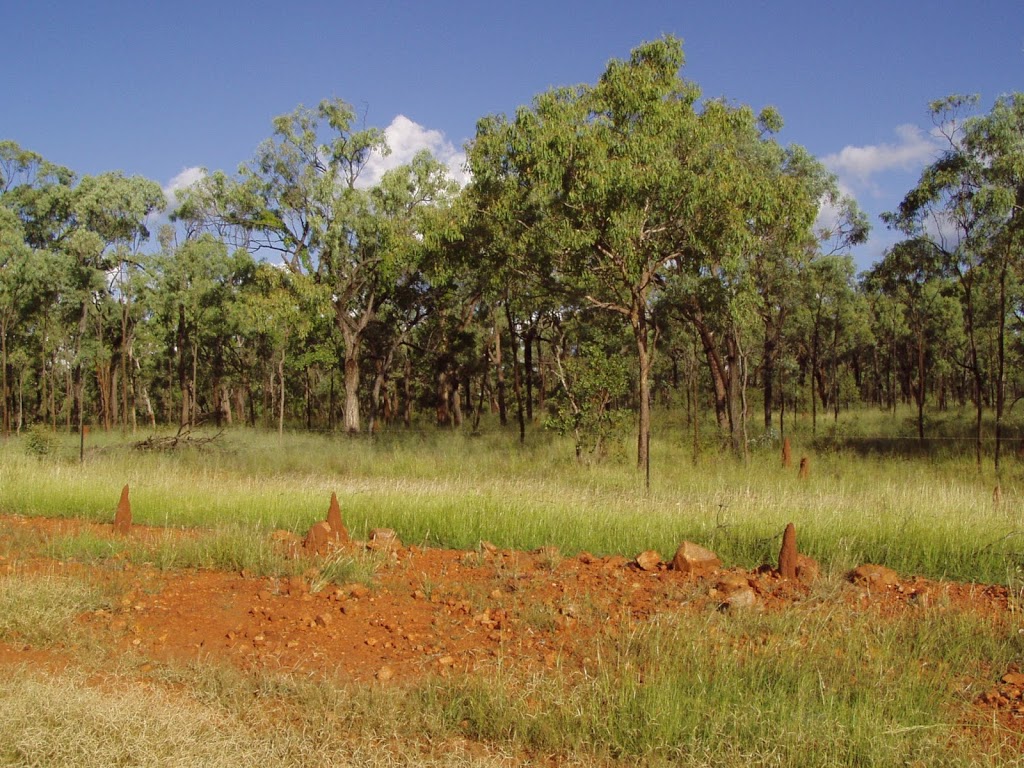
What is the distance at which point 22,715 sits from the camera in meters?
4.10

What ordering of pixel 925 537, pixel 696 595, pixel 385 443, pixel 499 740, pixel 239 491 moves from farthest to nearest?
pixel 385 443 → pixel 239 491 → pixel 925 537 → pixel 696 595 → pixel 499 740

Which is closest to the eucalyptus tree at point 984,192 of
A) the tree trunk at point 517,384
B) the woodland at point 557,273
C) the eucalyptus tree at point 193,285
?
the woodland at point 557,273

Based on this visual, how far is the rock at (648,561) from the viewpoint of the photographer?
7102 mm

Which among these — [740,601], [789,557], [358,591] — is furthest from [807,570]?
[358,591]

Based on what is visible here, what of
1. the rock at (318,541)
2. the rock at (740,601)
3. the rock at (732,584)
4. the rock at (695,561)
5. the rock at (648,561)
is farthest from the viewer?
the rock at (318,541)

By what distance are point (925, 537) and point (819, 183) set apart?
16084 millimetres

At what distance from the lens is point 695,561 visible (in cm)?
696

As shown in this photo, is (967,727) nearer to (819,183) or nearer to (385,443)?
(385,443)

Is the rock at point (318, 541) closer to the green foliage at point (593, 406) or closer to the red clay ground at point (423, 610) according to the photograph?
the red clay ground at point (423, 610)

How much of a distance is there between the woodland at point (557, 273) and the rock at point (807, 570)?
Result: 7.65 m

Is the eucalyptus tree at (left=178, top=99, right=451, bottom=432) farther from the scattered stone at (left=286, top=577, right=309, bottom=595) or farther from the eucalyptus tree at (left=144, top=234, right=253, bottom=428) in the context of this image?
the scattered stone at (left=286, top=577, right=309, bottom=595)

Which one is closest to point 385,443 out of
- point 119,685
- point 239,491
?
point 239,491

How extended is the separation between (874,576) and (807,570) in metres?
0.51

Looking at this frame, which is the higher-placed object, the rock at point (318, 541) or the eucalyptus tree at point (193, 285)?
the eucalyptus tree at point (193, 285)
